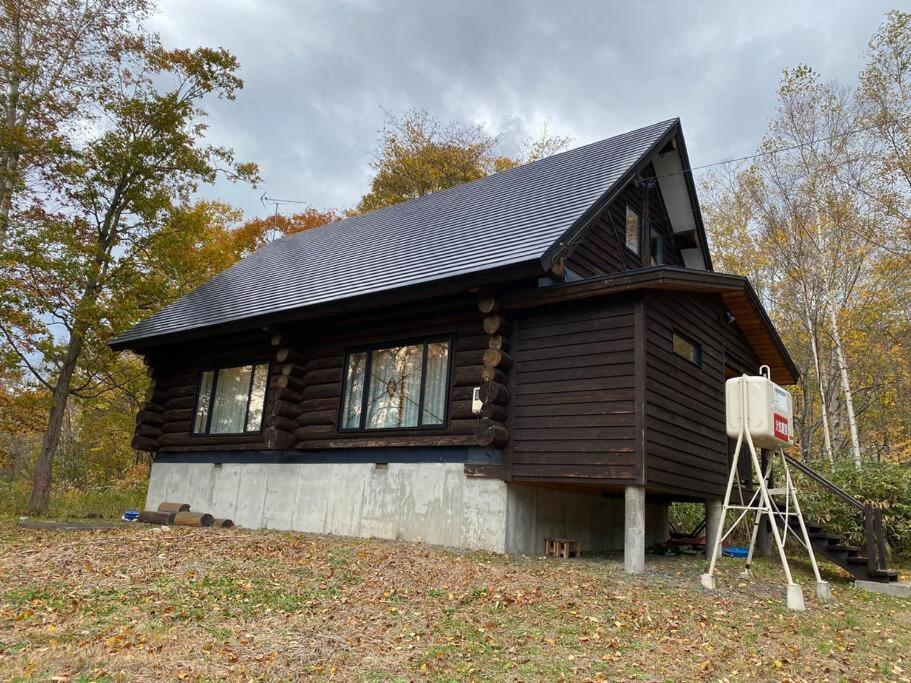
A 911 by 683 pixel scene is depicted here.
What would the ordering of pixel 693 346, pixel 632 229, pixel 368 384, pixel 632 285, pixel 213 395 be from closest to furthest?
pixel 632 285 < pixel 693 346 < pixel 368 384 < pixel 632 229 < pixel 213 395

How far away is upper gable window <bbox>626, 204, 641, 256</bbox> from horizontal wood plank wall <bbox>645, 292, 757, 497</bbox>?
1.90 meters

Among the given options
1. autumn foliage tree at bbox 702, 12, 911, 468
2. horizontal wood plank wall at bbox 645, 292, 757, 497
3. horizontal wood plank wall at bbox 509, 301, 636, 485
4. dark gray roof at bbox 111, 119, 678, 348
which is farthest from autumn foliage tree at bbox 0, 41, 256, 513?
autumn foliage tree at bbox 702, 12, 911, 468

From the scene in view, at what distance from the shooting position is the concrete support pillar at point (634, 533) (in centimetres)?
785

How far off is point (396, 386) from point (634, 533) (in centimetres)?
443

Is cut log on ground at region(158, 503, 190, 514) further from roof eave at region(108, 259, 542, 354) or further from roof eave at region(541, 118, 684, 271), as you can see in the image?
roof eave at region(541, 118, 684, 271)

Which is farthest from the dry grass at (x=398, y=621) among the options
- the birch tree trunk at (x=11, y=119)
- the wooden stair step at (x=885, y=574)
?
the birch tree trunk at (x=11, y=119)

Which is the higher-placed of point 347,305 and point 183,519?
point 347,305

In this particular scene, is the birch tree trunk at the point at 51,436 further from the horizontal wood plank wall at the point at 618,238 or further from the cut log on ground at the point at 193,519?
the horizontal wood plank wall at the point at 618,238

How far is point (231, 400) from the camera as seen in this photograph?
42.1 ft

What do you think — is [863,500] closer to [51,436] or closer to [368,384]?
[368,384]

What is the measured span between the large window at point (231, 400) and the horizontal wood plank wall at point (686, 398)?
24.5 feet

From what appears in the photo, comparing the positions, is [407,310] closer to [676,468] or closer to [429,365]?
[429,365]

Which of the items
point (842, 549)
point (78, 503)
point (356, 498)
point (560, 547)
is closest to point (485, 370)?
point (560, 547)

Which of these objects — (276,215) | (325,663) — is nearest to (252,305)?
(325,663)
